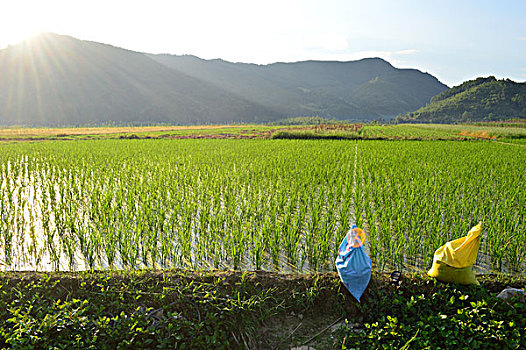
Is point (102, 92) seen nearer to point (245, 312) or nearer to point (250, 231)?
point (250, 231)

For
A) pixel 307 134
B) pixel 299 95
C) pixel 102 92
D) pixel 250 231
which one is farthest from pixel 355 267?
pixel 299 95

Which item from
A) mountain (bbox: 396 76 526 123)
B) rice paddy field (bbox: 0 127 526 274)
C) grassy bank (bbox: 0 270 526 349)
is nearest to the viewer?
grassy bank (bbox: 0 270 526 349)

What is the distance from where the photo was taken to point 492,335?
2.63 m

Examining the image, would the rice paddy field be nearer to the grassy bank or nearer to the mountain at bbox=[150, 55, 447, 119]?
the grassy bank

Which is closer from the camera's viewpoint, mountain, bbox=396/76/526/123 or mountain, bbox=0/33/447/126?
mountain, bbox=0/33/447/126

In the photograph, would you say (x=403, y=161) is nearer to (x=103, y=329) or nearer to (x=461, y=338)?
(x=461, y=338)

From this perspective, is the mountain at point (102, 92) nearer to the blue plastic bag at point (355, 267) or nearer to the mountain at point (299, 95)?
the mountain at point (299, 95)

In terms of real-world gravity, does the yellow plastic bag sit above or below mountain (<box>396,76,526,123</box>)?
below

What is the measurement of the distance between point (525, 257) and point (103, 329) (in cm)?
487

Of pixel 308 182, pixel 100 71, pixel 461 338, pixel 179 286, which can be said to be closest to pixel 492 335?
pixel 461 338

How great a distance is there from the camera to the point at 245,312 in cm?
295

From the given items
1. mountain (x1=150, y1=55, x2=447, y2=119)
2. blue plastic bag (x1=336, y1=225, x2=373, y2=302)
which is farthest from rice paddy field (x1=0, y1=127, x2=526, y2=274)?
mountain (x1=150, y1=55, x2=447, y2=119)

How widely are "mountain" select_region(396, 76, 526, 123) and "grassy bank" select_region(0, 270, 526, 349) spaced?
104 meters

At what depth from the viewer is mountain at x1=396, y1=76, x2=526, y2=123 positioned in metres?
95.1
